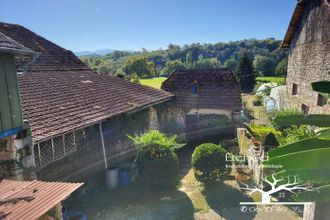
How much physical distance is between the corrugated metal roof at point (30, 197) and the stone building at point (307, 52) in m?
9.72

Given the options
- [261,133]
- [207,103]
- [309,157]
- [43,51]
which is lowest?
[261,133]

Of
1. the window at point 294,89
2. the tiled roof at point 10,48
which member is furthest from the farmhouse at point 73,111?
the window at point 294,89

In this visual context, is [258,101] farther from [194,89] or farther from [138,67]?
[138,67]

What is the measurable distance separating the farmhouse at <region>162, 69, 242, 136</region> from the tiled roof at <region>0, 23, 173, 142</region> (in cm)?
206

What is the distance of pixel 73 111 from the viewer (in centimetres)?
1038

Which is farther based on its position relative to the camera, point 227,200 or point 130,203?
point 130,203

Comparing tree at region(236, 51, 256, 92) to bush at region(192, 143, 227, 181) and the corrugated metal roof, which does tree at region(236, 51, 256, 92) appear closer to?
bush at region(192, 143, 227, 181)

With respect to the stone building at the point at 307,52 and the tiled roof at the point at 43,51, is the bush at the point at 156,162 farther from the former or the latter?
the tiled roof at the point at 43,51

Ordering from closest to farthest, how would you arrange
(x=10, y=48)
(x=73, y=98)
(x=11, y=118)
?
(x=10, y=48) → (x=11, y=118) → (x=73, y=98)

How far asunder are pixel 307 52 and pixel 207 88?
725 cm

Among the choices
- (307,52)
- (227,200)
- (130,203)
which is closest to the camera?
(227,200)

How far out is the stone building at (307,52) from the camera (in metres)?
11.8

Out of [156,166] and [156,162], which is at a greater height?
[156,162]

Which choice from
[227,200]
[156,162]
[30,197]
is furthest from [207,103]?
[30,197]
